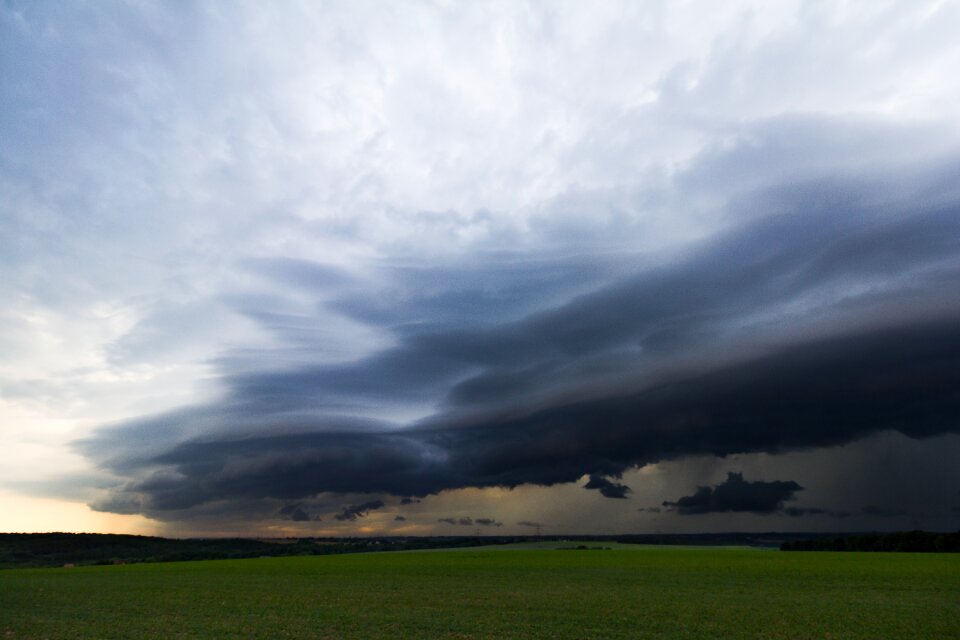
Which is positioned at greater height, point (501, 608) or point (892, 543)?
point (501, 608)

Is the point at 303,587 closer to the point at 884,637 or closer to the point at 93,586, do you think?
the point at 93,586

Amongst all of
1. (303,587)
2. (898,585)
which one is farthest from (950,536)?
(303,587)

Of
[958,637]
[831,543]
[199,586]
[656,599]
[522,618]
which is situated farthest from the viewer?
[831,543]

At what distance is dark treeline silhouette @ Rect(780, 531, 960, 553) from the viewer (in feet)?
531

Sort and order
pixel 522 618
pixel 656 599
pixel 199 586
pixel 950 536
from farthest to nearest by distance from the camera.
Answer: pixel 950 536, pixel 199 586, pixel 656 599, pixel 522 618

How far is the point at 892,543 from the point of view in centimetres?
17175

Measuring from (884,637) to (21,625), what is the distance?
47222 millimetres

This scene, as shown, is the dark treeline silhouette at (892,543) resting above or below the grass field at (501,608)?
below

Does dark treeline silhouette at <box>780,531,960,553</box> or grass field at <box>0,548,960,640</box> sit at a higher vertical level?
grass field at <box>0,548,960,640</box>

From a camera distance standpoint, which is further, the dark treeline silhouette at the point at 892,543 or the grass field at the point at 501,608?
the dark treeline silhouette at the point at 892,543

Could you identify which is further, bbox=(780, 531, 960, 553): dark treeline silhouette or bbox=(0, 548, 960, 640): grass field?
bbox=(780, 531, 960, 553): dark treeline silhouette

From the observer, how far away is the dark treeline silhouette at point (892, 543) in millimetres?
162000

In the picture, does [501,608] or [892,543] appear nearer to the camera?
[501,608]

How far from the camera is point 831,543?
17950 cm
